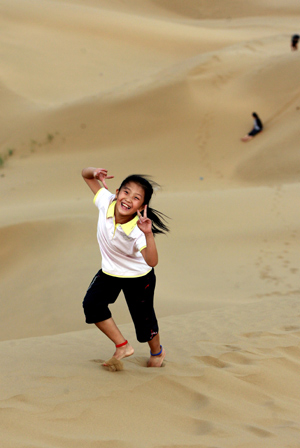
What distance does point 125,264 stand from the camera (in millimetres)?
3127

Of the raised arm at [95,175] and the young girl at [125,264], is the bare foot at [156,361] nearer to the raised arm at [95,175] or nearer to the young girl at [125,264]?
the young girl at [125,264]

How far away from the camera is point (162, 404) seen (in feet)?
8.81

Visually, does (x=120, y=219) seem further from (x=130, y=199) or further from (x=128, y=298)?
(x=128, y=298)

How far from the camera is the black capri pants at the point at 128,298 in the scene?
3151 millimetres

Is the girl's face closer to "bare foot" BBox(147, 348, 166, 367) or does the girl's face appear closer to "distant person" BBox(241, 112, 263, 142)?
"bare foot" BBox(147, 348, 166, 367)

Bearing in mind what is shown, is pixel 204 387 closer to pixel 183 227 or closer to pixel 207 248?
pixel 207 248

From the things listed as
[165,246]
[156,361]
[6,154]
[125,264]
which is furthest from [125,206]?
[6,154]

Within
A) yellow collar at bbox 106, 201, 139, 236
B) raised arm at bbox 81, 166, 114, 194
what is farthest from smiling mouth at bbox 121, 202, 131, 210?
raised arm at bbox 81, 166, 114, 194

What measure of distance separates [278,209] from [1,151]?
32.2 ft

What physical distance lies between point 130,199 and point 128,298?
71cm

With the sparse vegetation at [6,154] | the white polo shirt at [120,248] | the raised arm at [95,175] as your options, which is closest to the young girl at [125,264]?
the white polo shirt at [120,248]

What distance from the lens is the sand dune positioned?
2.56 m

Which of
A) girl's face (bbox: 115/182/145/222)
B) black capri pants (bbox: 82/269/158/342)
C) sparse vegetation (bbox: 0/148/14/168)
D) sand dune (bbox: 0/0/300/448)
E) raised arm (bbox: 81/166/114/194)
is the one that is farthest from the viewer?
sparse vegetation (bbox: 0/148/14/168)

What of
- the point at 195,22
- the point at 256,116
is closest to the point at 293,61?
the point at 256,116
